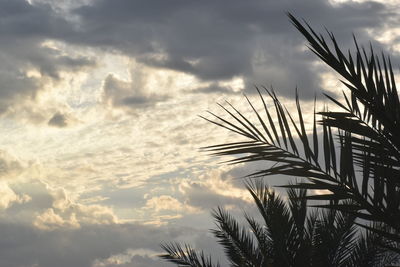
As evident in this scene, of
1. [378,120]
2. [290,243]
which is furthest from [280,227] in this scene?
[378,120]

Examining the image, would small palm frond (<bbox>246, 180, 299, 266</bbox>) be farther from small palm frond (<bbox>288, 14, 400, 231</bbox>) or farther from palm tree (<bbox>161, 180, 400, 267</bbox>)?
small palm frond (<bbox>288, 14, 400, 231</bbox>)

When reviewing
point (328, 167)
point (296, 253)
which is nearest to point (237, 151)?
point (328, 167)

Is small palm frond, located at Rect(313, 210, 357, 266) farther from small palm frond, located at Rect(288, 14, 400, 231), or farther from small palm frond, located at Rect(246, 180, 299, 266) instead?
small palm frond, located at Rect(288, 14, 400, 231)

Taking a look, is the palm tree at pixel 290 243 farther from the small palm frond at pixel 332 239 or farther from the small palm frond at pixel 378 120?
the small palm frond at pixel 378 120

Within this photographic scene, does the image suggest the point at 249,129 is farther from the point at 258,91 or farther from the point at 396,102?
the point at 396,102

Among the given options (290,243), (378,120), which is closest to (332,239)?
(290,243)

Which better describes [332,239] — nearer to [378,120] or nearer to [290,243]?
[290,243]

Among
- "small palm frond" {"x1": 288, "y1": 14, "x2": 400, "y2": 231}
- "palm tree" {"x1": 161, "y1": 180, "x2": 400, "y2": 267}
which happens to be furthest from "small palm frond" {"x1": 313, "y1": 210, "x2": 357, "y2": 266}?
"small palm frond" {"x1": 288, "y1": 14, "x2": 400, "y2": 231}

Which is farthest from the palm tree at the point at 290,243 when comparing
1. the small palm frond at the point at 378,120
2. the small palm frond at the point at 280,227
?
the small palm frond at the point at 378,120

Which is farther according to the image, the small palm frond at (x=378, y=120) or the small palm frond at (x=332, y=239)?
the small palm frond at (x=332, y=239)

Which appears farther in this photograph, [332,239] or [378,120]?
[332,239]

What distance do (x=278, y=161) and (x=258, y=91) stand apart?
480mm

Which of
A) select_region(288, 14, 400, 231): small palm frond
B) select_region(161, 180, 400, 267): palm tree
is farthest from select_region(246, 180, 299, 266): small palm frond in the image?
select_region(288, 14, 400, 231): small palm frond

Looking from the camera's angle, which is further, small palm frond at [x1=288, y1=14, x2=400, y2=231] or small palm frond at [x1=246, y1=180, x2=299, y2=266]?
small palm frond at [x1=246, y1=180, x2=299, y2=266]
